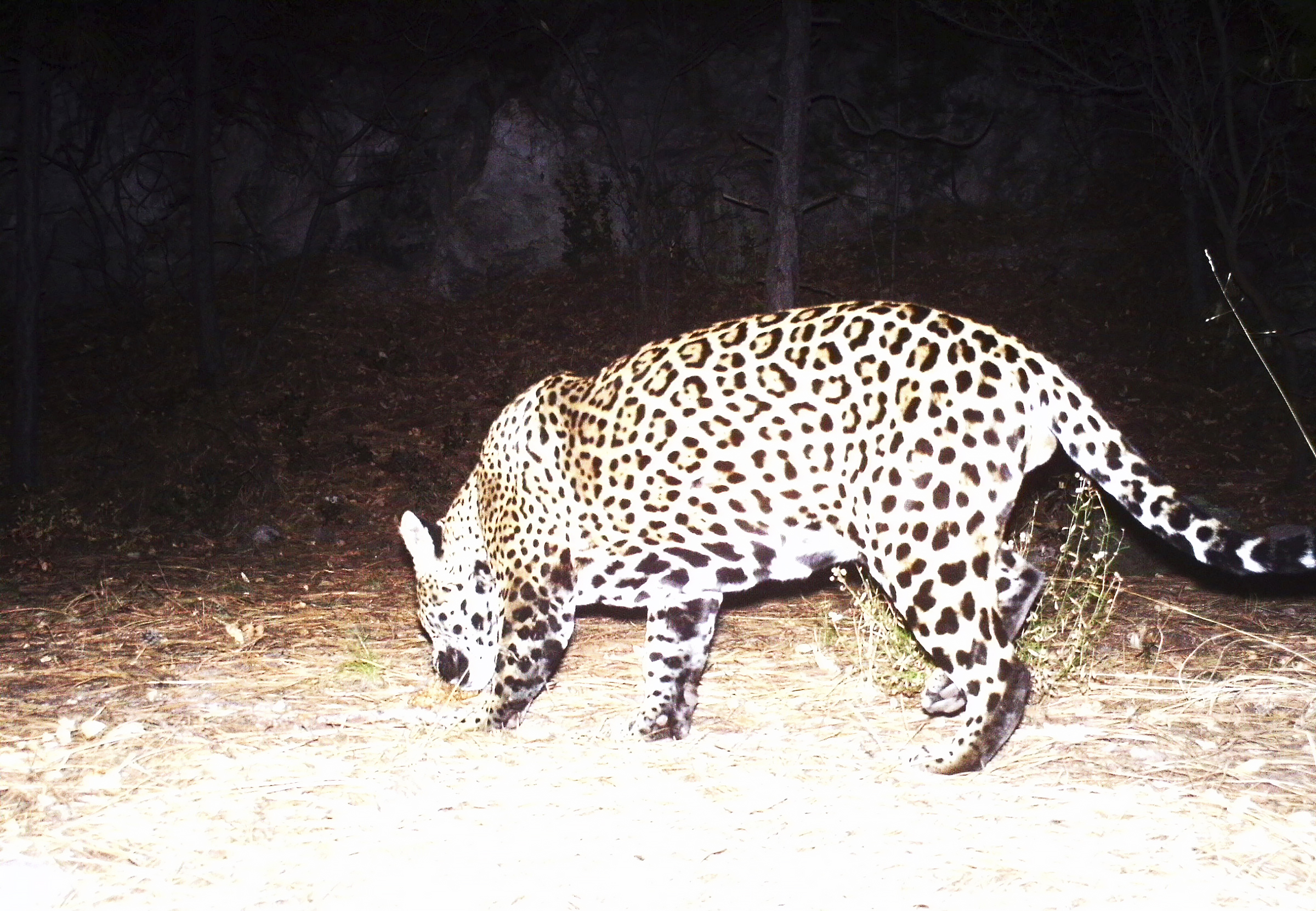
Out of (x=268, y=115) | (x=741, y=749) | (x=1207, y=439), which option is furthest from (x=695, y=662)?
(x=268, y=115)

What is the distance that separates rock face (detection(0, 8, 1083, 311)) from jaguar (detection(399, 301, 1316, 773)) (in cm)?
966

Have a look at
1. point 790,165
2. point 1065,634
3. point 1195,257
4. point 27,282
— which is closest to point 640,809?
point 1065,634

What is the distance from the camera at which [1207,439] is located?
1077cm

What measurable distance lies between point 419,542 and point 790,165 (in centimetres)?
567

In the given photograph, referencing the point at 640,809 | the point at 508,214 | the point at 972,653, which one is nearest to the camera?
the point at 640,809

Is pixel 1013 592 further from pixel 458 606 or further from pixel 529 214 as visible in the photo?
pixel 529 214

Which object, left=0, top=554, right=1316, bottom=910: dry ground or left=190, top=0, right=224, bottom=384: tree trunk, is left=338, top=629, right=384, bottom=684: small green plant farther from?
A: left=190, top=0, right=224, bottom=384: tree trunk

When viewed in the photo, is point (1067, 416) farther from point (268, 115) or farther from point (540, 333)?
point (268, 115)

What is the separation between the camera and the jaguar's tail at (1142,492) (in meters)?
3.83

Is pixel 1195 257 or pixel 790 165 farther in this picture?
pixel 1195 257

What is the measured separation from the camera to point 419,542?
5355 millimetres

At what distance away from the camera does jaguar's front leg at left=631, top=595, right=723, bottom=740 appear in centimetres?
479

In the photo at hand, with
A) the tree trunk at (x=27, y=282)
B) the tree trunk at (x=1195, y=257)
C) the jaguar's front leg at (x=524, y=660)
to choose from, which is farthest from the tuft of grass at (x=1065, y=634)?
the tree trunk at (x=27, y=282)

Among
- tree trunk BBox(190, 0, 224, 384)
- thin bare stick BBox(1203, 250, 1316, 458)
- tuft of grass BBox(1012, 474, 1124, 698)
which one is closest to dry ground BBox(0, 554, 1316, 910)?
tuft of grass BBox(1012, 474, 1124, 698)
